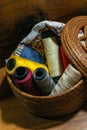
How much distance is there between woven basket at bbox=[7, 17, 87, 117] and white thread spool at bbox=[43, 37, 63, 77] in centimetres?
5

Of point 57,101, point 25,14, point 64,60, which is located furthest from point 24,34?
point 57,101

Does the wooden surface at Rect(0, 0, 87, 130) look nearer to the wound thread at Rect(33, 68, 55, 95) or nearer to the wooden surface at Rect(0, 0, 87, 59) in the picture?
the wooden surface at Rect(0, 0, 87, 59)

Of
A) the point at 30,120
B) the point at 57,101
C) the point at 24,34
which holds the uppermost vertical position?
the point at 24,34

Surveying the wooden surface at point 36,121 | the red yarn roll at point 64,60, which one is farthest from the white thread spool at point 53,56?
the wooden surface at point 36,121

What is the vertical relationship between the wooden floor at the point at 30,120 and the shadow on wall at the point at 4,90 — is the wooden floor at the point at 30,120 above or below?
below

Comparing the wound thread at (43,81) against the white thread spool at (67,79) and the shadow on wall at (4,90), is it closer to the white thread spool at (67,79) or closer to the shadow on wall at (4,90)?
the white thread spool at (67,79)

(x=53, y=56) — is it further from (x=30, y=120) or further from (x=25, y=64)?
(x=30, y=120)

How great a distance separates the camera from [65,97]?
693 millimetres

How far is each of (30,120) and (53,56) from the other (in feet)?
0.75

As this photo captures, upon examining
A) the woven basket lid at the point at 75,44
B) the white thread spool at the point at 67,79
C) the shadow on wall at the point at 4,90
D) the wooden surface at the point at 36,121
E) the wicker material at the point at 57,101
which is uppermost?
the woven basket lid at the point at 75,44

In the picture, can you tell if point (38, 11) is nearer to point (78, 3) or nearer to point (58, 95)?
point (78, 3)

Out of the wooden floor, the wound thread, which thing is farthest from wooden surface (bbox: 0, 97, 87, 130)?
the wound thread

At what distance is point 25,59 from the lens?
0.79 m

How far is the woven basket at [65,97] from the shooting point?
2.26ft
